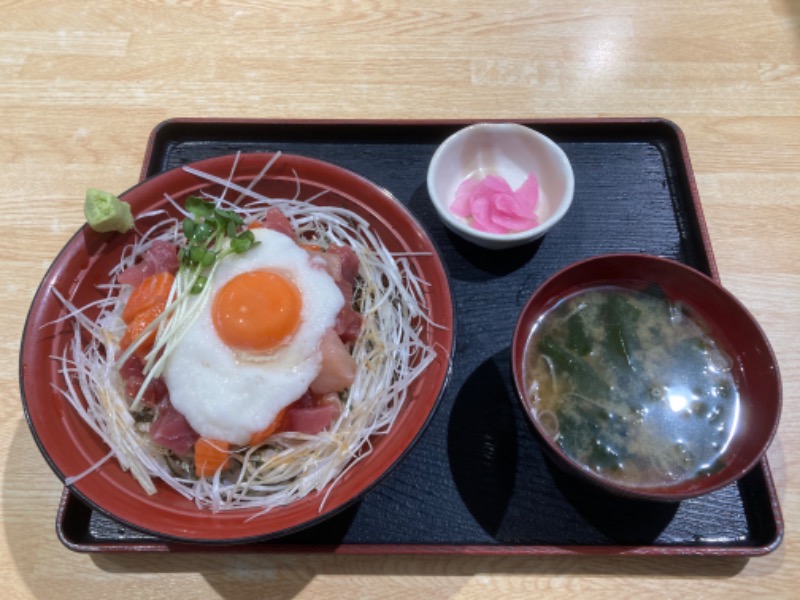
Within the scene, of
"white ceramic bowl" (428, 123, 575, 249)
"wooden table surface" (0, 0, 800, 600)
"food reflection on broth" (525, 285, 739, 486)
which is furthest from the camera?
"wooden table surface" (0, 0, 800, 600)

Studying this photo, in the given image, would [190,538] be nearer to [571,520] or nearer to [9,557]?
[9,557]

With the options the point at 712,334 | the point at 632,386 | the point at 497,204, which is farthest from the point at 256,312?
the point at 712,334

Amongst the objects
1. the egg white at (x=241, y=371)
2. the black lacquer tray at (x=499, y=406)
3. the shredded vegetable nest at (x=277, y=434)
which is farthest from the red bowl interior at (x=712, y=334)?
the egg white at (x=241, y=371)

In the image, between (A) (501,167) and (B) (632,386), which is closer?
(B) (632,386)

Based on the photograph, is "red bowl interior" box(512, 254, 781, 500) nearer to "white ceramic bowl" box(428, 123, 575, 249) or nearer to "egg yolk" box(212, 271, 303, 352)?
"white ceramic bowl" box(428, 123, 575, 249)

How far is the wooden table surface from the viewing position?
7.10 ft

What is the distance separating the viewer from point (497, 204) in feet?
6.77

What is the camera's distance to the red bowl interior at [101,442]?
4.83ft

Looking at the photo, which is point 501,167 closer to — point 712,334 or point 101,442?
point 712,334

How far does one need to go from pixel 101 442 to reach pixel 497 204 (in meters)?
1.49

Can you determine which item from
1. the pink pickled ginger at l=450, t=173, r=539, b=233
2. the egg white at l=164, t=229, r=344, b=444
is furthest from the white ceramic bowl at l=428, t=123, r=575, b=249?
the egg white at l=164, t=229, r=344, b=444

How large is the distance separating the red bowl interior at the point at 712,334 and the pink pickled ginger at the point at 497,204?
1.29 feet

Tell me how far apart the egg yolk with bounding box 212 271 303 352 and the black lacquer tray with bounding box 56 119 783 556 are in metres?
0.57

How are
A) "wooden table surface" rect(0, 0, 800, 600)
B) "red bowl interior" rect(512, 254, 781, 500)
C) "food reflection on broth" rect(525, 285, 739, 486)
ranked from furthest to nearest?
1. "wooden table surface" rect(0, 0, 800, 600)
2. "food reflection on broth" rect(525, 285, 739, 486)
3. "red bowl interior" rect(512, 254, 781, 500)
